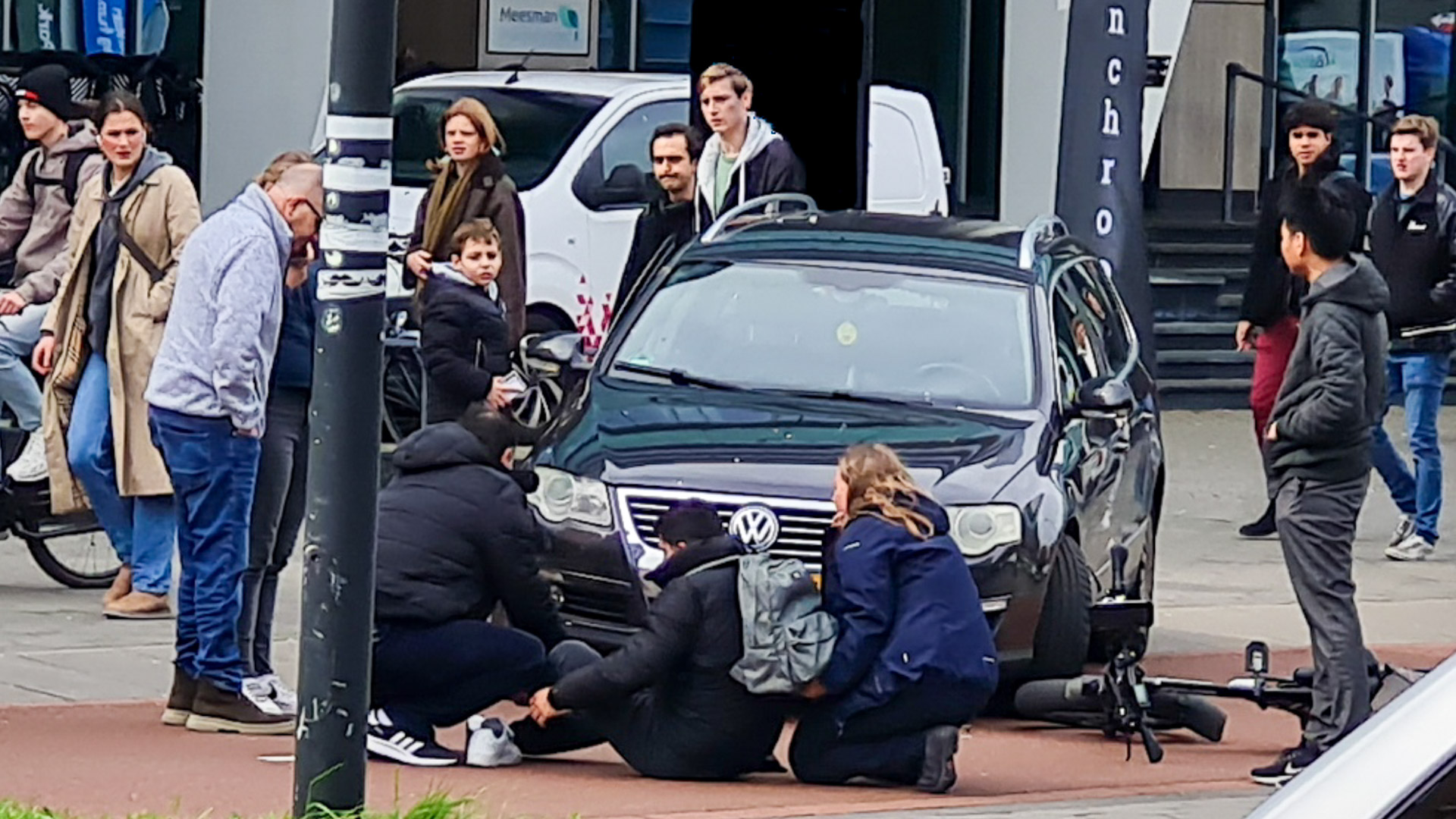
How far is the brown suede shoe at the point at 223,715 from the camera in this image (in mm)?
9195

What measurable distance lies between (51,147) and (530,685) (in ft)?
14.6

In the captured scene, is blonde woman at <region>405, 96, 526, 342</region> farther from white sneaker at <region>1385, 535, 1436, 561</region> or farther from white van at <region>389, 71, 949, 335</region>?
white sneaker at <region>1385, 535, 1436, 561</region>

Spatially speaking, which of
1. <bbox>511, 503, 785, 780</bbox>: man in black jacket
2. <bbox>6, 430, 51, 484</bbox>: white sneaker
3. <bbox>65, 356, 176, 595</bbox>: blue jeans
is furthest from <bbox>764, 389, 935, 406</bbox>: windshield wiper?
<bbox>6, 430, 51, 484</bbox>: white sneaker

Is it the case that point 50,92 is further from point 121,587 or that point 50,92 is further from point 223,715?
point 223,715

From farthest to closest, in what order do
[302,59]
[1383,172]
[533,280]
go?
[1383,172] < [302,59] < [533,280]

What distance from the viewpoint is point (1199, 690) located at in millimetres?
9469

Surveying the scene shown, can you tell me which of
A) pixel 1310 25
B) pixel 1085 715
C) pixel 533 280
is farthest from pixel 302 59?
pixel 1085 715

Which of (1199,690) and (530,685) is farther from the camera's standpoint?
(1199,690)

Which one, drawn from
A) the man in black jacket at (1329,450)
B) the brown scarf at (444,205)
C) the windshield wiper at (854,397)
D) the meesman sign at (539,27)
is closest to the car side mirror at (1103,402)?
the windshield wiper at (854,397)

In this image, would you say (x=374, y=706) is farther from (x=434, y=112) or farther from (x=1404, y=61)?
(x=1404, y=61)

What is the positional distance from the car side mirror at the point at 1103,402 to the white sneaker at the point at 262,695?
3.00m

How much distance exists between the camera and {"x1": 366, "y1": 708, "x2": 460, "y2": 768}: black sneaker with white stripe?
8.77m

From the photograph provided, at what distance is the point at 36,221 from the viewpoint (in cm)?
1213

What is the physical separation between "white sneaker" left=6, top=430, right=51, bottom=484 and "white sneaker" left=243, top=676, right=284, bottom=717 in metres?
2.56
